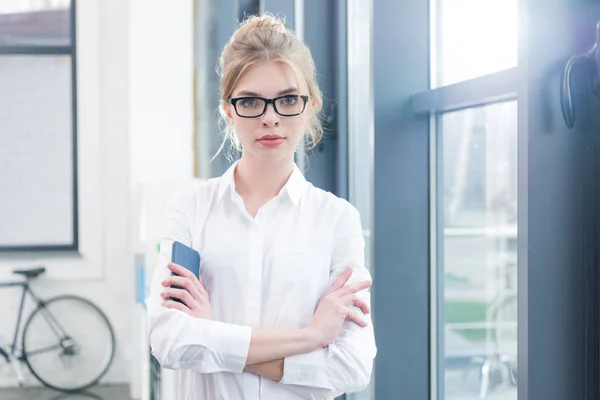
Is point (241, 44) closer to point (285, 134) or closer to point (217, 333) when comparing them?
point (285, 134)

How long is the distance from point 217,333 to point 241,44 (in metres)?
0.51

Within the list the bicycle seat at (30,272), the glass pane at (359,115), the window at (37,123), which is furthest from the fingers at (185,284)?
the window at (37,123)

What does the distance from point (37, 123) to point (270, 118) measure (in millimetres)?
4209

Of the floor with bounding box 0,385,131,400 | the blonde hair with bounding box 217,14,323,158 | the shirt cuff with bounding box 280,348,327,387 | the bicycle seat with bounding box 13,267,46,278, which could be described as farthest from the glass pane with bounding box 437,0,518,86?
the bicycle seat with bounding box 13,267,46,278

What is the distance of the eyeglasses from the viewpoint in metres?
1.32

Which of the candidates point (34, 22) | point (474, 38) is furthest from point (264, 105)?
point (34, 22)

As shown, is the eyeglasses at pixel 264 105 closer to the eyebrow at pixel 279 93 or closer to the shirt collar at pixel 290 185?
the eyebrow at pixel 279 93

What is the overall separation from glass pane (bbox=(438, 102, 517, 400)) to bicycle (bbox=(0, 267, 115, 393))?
3735 mm

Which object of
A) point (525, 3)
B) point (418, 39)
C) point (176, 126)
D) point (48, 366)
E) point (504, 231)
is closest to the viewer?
point (525, 3)

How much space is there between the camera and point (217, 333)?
1290 mm

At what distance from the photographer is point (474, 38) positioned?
1625 millimetres

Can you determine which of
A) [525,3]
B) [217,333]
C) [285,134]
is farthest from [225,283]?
[525,3]

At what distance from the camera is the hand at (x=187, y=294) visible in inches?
51.4

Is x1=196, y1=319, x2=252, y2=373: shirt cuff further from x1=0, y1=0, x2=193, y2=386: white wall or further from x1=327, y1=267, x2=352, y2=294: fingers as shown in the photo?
x1=0, y1=0, x2=193, y2=386: white wall
